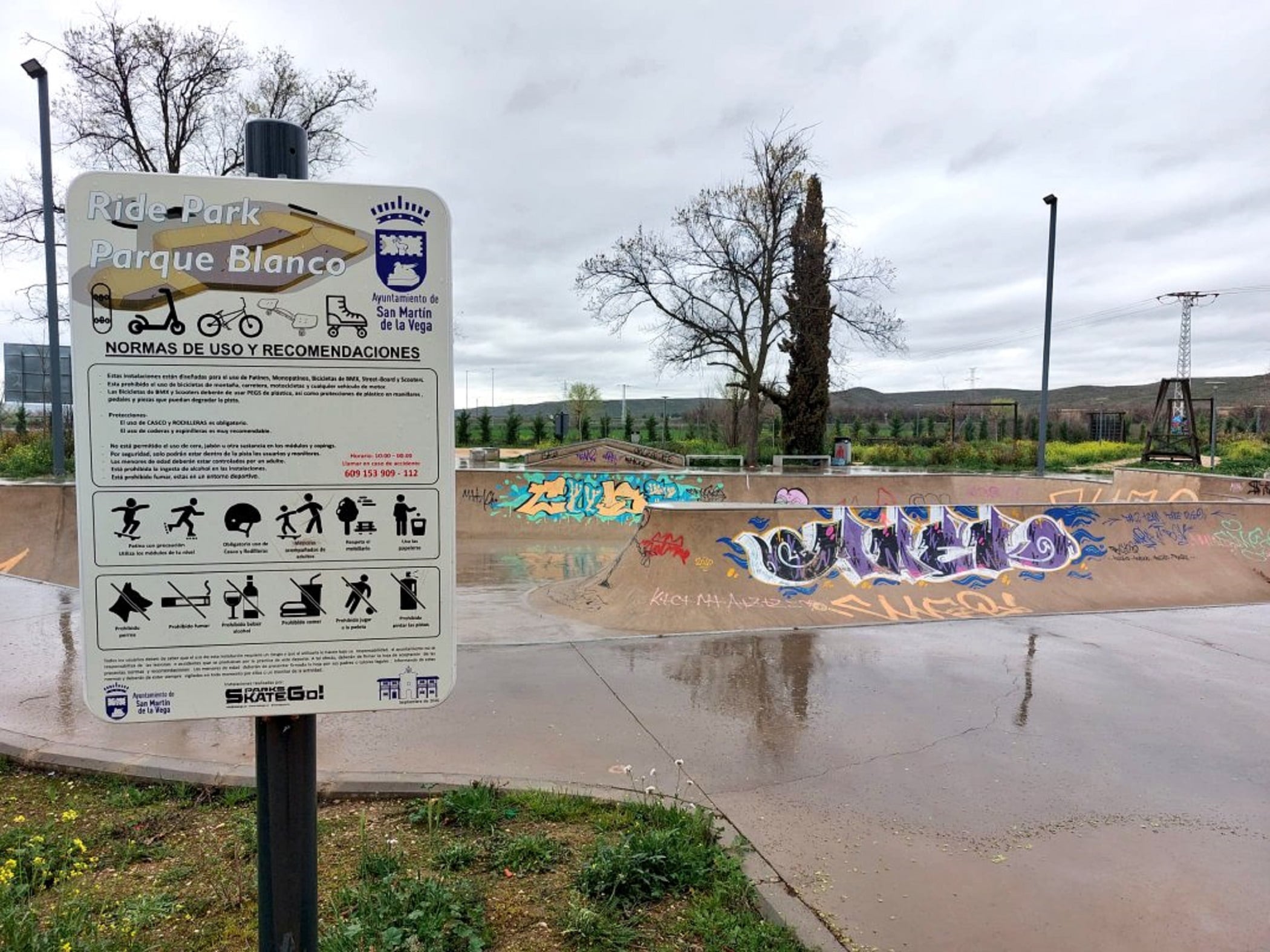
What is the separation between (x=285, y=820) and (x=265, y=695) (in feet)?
1.19

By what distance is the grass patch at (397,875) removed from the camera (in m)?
2.75

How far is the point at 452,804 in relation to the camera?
3.75 metres

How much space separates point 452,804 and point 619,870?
3.44ft

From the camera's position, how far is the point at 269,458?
191 centimetres

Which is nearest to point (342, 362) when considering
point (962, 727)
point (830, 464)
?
point (962, 727)

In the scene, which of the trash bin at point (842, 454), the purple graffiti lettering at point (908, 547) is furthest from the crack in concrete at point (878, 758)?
the trash bin at point (842, 454)

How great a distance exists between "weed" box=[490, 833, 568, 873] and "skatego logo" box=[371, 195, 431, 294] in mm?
2523

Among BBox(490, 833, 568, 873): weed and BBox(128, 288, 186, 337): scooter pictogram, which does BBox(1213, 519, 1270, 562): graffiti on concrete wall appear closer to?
BBox(490, 833, 568, 873): weed

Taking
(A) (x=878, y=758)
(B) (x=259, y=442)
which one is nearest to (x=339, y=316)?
(B) (x=259, y=442)

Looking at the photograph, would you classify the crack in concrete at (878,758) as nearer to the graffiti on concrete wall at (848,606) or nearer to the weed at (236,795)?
the weed at (236,795)

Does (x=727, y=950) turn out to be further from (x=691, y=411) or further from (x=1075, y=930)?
(x=691, y=411)

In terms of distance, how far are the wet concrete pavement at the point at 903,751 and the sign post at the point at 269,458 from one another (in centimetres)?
224

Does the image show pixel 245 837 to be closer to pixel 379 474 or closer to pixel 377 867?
pixel 377 867

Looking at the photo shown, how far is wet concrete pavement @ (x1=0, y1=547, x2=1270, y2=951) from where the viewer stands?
3312mm
